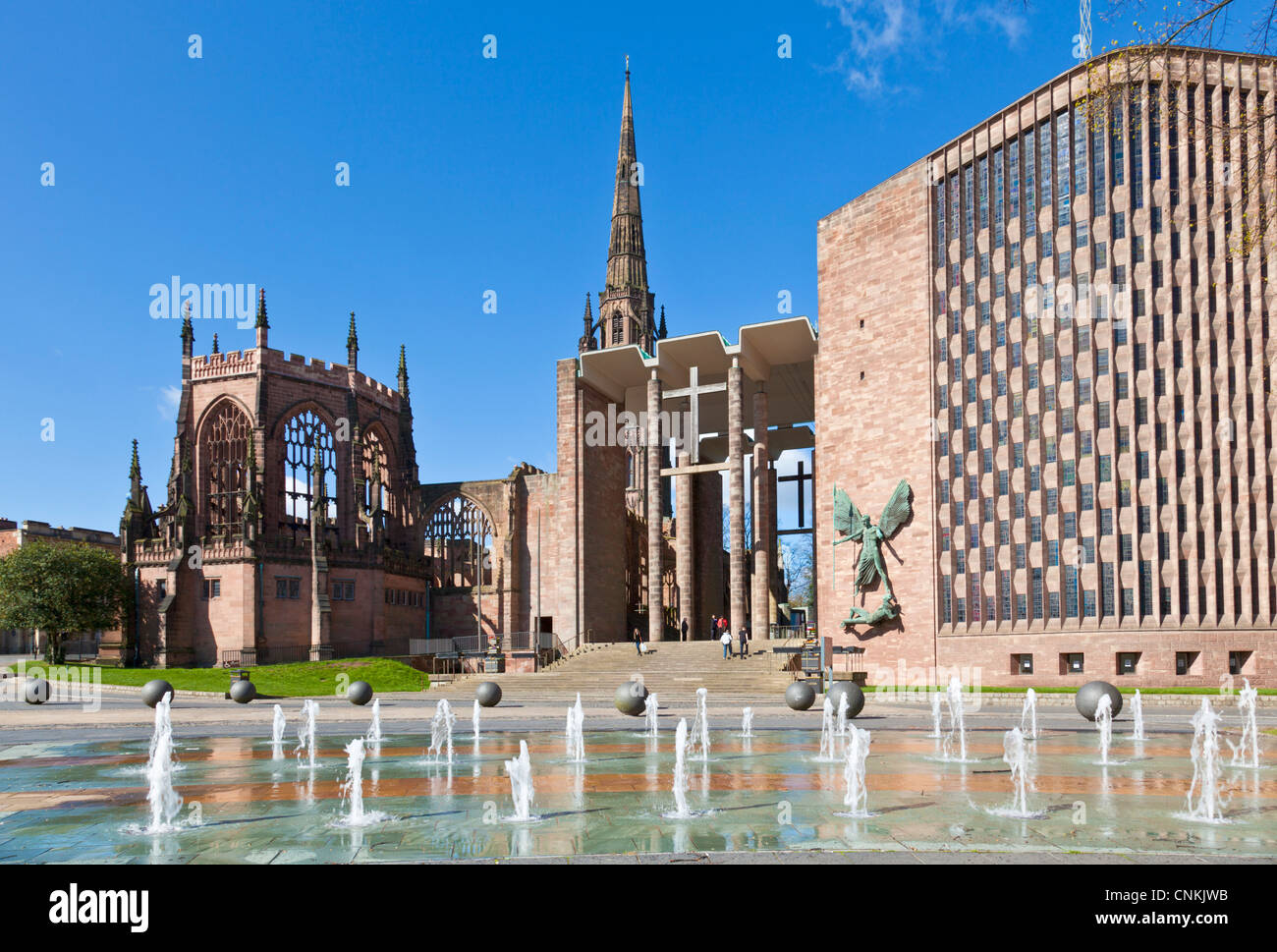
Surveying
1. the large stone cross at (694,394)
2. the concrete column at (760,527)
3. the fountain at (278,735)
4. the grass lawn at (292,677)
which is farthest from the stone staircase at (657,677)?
the fountain at (278,735)

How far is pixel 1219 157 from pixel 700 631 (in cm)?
3698

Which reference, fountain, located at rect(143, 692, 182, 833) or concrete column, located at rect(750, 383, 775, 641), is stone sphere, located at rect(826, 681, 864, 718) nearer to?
fountain, located at rect(143, 692, 182, 833)

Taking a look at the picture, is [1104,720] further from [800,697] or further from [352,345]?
[352,345]

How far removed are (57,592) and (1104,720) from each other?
52917 mm

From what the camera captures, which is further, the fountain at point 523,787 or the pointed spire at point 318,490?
the pointed spire at point 318,490

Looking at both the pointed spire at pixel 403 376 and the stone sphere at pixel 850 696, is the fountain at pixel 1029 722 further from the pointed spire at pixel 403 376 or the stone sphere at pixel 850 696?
the pointed spire at pixel 403 376

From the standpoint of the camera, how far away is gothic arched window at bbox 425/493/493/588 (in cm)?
6725

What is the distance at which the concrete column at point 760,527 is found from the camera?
168 ft

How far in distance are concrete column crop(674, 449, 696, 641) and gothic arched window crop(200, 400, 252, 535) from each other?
25.4 meters

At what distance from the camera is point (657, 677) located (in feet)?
137

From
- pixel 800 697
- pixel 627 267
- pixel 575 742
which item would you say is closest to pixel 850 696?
pixel 800 697

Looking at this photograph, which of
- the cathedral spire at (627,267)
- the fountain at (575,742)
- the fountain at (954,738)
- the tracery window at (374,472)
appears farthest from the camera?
the cathedral spire at (627,267)

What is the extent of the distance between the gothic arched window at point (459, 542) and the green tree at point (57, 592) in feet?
65.6

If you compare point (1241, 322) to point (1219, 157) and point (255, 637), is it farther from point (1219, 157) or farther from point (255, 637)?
point (255, 637)
